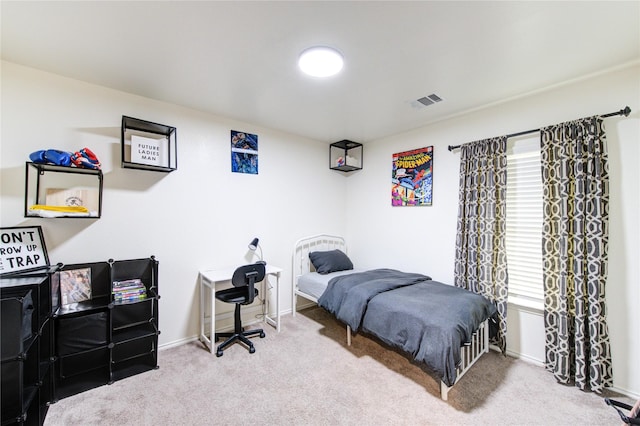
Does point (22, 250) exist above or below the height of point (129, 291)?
above

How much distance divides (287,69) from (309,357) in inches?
100

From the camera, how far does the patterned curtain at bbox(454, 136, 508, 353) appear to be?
2.59 metres

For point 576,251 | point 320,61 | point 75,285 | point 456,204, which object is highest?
point 320,61

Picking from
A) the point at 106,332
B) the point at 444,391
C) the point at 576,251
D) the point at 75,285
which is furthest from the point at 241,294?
the point at 576,251

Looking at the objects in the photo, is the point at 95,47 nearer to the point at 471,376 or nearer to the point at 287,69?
the point at 287,69

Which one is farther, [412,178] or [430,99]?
[412,178]

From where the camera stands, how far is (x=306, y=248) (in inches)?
153

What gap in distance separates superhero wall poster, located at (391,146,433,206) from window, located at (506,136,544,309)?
2.76 ft

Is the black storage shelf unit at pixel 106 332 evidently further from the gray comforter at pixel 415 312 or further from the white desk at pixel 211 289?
the gray comforter at pixel 415 312

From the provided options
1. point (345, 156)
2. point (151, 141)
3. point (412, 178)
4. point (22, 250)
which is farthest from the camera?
point (345, 156)

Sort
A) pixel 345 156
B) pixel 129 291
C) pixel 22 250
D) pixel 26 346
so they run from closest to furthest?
pixel 26 346
pixel 22 250
pixel 129 291
pixel 345 156

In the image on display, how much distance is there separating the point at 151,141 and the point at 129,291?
1.36 meters

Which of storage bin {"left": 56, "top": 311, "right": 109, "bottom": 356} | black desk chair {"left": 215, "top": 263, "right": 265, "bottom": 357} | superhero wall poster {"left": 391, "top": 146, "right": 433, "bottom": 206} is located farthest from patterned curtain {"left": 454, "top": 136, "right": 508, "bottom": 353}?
storage bin {"left": 56, "top": 311, "right": 109, "bottom": 356}

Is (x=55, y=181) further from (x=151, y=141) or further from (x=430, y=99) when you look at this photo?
(x=430, y=99)
